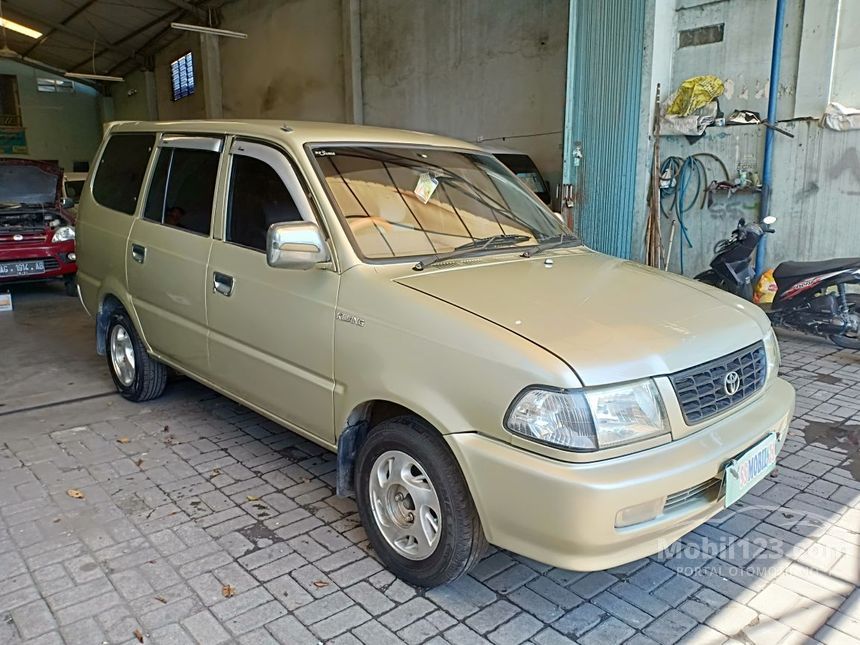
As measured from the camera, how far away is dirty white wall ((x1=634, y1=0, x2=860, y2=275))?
6.39 meters

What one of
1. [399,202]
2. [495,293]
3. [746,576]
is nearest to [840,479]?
[746,576]

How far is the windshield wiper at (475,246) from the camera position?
2.86m

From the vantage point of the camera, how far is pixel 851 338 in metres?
5.60

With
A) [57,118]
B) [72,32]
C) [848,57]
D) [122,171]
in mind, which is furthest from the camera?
[57,118]

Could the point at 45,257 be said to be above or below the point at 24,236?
below

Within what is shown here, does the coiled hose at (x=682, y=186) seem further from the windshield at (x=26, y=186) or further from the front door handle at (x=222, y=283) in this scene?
the windshield at (x=26, y=186)

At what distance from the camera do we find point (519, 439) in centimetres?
214

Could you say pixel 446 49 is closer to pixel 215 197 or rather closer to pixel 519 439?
pixel 215 197

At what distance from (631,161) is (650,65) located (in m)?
0.99

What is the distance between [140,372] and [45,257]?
473cm

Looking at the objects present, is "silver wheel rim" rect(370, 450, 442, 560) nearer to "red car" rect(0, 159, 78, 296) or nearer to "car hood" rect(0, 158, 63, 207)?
"red car" rect(0, 159, 78, 296)

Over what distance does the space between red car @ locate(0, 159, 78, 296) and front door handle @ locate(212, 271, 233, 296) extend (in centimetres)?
590

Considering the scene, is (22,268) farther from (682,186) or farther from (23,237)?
(682,186)

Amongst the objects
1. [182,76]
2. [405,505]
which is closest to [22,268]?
[405,505]
